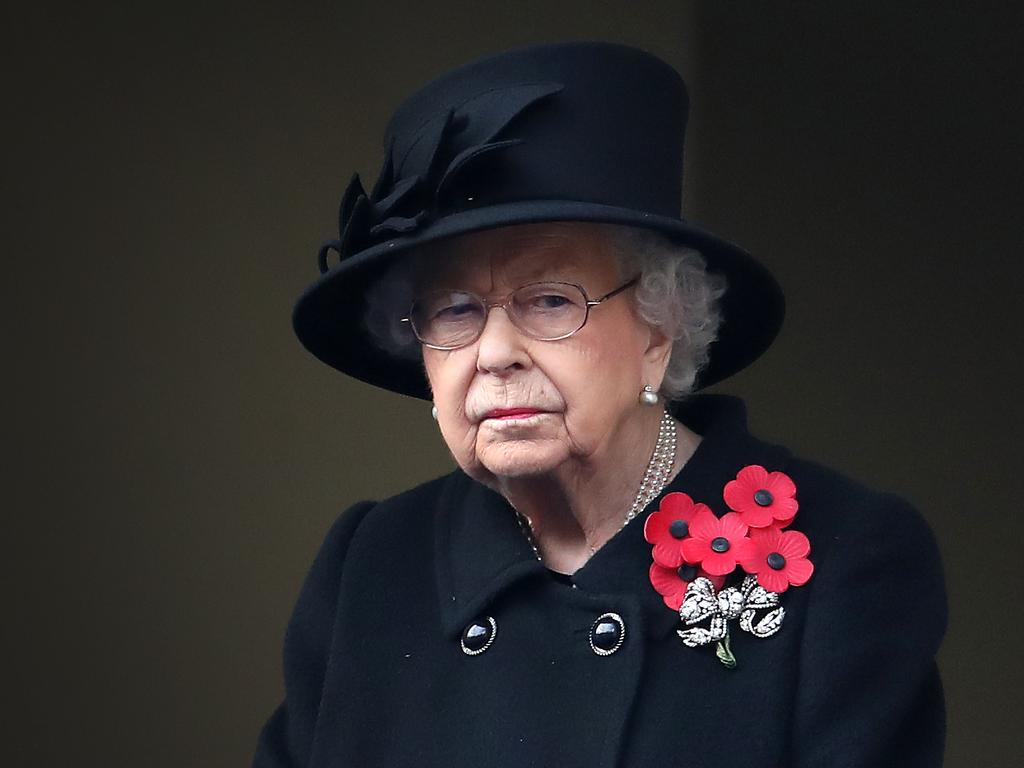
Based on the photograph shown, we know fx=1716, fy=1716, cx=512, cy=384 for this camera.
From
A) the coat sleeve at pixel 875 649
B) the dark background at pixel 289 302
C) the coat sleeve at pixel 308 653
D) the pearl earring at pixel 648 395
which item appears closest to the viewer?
the coat sleeve at pixel 875 649

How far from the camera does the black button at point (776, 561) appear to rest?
2.18 meters

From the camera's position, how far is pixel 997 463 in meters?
3.47

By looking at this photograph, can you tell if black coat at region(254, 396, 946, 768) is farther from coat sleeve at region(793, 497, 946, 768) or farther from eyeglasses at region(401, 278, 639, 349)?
eyeglasses at region(401, 278, 639, 349)

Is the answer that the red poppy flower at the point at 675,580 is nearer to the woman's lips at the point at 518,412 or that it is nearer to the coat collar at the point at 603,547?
the coat collar at the point at 603,547

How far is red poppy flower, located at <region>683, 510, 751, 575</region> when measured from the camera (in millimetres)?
2203

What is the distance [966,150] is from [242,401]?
1.57 m

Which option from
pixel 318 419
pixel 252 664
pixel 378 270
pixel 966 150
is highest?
pixel 966 150

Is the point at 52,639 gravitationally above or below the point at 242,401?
below

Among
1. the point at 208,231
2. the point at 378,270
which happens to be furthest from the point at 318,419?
the point at 378,270

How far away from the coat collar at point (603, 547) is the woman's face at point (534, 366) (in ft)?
0.43

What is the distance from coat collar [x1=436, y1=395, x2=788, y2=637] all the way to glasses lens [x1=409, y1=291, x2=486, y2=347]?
0.30 meters

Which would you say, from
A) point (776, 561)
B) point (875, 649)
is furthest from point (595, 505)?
point (875, 649)

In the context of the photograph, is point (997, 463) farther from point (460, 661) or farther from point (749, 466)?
point (460, 661)

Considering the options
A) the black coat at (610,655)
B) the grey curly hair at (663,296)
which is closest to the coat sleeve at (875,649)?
the black coat at (610,655)
